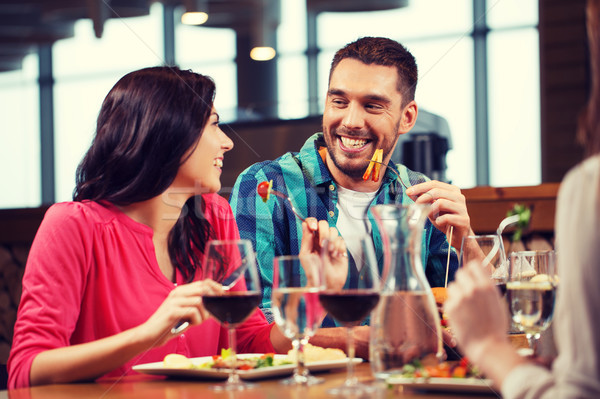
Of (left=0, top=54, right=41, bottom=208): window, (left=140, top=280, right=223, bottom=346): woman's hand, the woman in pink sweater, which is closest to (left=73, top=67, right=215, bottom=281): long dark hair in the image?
the woman in pink sweater

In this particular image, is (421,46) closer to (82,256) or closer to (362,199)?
(362,199)

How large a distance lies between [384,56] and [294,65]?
12.7ft

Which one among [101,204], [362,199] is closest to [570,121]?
[362,199]

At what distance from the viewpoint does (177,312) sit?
106cm

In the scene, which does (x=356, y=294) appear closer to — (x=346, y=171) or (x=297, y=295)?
(x=297, y=295)

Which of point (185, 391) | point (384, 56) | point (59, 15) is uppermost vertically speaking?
point (59, 15)

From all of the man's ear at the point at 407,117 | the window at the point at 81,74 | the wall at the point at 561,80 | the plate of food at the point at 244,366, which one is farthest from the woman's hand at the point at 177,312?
the window at the point at 81,74

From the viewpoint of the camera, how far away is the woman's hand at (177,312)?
1.04 meters

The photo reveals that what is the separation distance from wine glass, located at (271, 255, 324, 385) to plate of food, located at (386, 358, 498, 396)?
0.13 meters

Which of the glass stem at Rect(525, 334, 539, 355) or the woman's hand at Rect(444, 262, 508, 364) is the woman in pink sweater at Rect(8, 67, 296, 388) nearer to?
the glass stem at Rect(525, 334, 539, 355)

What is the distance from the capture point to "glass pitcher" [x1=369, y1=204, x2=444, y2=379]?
0.86 metres

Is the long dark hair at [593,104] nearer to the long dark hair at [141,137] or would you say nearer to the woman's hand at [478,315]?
the woman's hand at [478,315]

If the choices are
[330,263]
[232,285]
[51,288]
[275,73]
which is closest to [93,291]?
[51,288]

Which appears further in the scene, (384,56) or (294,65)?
(294,65)
